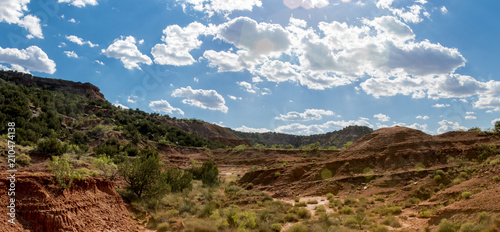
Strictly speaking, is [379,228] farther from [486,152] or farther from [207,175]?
[207,175]

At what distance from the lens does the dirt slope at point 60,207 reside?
855 cm

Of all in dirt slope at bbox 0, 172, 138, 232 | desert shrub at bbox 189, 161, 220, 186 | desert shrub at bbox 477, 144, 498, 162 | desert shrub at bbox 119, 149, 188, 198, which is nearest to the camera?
dirt slope at bbox 0, 172, 138, 232

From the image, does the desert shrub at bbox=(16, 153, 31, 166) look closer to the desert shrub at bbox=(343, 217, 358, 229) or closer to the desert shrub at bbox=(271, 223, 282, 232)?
the desert shrub at bbox=(271, 223, 282, 232)

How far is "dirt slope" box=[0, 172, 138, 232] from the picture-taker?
8555mm

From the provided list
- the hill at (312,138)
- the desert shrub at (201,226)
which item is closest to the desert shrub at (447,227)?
the desert shrub at (201,226)

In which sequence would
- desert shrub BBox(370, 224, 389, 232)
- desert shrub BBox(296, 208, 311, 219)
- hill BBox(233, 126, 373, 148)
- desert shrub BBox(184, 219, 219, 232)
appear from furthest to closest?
hill BBox(233, 126, 373, 148), desert shrub BBox(296, 208, 311, 219), desert shrub BBox(184, 219, 219, 232), desert shrub BBox(370, 224, 389, 232)

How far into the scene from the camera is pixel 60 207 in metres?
9.45

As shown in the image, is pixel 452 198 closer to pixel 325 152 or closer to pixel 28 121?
pixel 325 152

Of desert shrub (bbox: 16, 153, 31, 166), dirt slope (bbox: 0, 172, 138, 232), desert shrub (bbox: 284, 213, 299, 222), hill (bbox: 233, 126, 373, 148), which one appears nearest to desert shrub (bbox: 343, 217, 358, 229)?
desert shrub (bbox: 284, 213, 299, 222)

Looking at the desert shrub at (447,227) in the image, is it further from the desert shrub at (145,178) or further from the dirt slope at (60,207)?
the desert shrub at (145,178)

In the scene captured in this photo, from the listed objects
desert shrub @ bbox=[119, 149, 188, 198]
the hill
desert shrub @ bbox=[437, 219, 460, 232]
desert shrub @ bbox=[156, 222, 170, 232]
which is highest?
the hill

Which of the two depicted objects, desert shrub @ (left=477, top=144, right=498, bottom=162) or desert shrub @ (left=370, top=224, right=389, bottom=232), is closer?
desert shrub @ (left=370, top=224, right=389, bottom=232)

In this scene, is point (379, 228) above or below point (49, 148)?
below

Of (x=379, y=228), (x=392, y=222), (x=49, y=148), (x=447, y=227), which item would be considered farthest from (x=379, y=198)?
(x=49, y=148)
